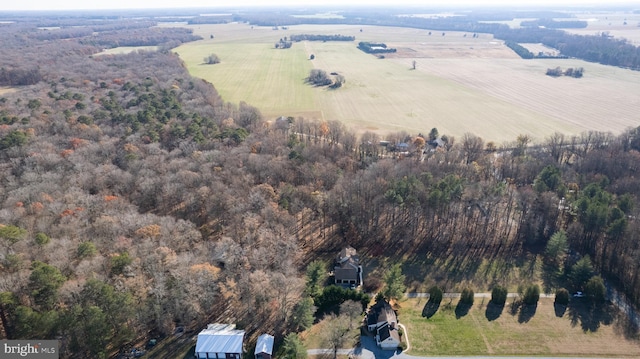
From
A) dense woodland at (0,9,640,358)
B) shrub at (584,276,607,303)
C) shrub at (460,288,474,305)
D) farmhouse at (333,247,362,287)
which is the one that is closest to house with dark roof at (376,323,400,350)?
dense woodland at (0,9,640,358)

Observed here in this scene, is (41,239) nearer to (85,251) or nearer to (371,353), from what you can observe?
(85,251)

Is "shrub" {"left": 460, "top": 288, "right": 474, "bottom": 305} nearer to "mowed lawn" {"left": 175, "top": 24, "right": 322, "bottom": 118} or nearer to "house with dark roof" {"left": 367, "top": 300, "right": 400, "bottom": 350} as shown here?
"house with dark roof" {"left": 367, "top": 300, "right": 400, "bottom": 350}

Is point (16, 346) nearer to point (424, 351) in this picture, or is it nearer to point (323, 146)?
point (424, 351)

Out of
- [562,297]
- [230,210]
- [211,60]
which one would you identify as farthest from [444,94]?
[211,60]

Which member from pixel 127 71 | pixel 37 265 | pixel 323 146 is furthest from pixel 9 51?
pixel 37 265

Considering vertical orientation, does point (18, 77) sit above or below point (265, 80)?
above

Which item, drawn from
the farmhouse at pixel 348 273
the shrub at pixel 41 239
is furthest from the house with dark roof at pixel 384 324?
the shrub at pixel 41 239

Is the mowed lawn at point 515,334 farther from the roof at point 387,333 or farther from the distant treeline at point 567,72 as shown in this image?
the distant treeline at point 567,72
